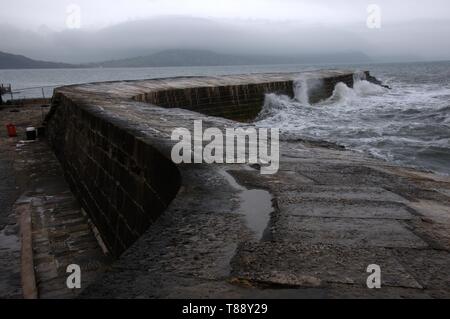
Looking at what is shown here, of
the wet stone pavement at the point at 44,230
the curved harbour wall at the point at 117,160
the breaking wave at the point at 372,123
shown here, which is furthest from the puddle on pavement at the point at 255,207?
the breaking wave at the point at 372,123

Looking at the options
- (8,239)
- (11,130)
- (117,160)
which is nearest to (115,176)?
(117,160)

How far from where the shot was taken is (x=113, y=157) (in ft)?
18.0

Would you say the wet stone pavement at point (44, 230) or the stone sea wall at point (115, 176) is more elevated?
the stone sea wall at point (115, 176)

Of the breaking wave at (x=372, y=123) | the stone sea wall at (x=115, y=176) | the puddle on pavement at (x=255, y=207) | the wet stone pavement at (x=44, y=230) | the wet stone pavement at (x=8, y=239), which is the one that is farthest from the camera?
the breaking wave at (x=372, y=123)

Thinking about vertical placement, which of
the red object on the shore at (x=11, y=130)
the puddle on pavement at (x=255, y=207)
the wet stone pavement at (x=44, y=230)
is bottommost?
the wet stone pavement at (x=44, y=230)

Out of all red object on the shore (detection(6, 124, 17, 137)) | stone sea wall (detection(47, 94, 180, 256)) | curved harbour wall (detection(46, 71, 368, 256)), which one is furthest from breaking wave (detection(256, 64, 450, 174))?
red object on the shore (detection(6, 124, 17, 137))

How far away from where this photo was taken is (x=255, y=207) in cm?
308

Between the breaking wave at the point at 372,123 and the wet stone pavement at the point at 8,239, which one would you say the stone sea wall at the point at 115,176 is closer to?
the wet stone pavement at the point at 8,239

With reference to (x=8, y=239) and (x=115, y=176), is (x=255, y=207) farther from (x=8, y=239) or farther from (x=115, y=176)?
(x=8, y=239)

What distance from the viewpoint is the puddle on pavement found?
2.73 m

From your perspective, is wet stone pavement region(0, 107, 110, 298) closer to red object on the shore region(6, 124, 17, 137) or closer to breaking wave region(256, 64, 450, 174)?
red object on the shore region(6, 124, 17, 137)

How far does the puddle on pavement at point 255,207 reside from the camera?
273cm
